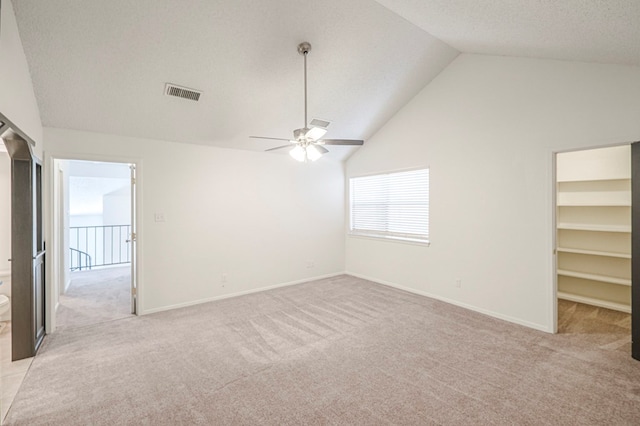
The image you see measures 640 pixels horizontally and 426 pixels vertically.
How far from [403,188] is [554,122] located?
2.29m

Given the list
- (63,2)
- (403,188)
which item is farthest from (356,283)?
(63,2)

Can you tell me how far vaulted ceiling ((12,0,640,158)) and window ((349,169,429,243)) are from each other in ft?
5.15

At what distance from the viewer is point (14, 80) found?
2486 millimetres

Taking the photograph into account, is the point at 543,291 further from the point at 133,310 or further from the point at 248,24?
the point at 133,310

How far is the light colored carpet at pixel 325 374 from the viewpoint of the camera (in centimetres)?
209

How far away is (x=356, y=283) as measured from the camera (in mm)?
5543

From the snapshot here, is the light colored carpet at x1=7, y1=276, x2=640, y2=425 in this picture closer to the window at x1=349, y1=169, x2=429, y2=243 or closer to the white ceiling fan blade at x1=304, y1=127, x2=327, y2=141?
the window at x1=349, y1=169, x2=429, y2=243

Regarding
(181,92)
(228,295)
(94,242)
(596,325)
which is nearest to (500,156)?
(596,325)

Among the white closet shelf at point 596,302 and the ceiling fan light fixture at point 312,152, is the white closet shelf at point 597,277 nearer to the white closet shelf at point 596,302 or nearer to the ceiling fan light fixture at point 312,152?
the white closet shelf at point 596,302

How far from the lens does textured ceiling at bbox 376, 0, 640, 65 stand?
2031mm

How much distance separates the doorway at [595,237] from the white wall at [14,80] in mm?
5873

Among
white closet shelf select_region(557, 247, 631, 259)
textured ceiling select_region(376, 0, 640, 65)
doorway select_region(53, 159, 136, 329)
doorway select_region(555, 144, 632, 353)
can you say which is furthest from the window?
doorway select_region(53, 159, 136, 329)

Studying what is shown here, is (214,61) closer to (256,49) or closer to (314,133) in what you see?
(256,49)

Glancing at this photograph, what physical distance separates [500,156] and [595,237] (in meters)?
2.08
